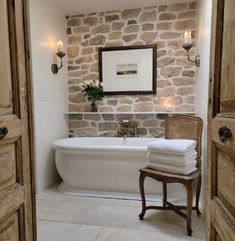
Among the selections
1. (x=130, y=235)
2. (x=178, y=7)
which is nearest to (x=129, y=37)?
(x=178, y=7)

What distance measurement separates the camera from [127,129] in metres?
3.38

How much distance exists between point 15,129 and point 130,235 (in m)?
1.41

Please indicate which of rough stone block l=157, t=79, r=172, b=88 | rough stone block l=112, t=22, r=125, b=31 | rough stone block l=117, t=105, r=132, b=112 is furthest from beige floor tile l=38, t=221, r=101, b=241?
rough stone block l=112, t=22, r=125, b=31

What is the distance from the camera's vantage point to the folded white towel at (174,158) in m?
1.99

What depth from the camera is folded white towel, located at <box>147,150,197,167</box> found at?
1.99 m

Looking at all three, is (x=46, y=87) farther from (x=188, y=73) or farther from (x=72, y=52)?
(x=188, y=73)

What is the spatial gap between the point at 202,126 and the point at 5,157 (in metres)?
1.93

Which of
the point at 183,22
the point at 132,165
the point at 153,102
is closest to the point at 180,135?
the point at 132,165

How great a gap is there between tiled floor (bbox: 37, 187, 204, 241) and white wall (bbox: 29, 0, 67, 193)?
580 millimetres

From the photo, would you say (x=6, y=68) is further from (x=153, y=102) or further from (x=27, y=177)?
(x=153, y=102)

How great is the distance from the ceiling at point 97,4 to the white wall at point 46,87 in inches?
6.3

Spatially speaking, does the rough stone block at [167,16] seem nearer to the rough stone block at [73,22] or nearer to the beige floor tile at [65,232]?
the rough stone block at [73,22]

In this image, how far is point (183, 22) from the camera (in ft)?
10.5

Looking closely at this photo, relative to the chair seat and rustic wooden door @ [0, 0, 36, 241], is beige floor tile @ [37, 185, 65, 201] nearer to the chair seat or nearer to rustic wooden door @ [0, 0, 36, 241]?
the chair seat
